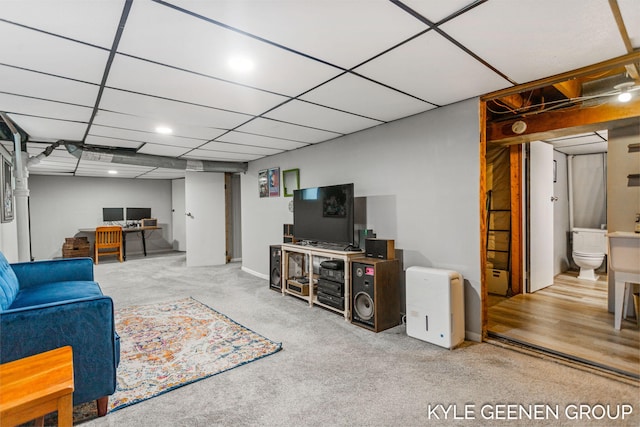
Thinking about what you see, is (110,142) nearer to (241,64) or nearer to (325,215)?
(325,215)

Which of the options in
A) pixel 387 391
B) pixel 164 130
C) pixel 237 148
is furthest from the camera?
pixel 237 148

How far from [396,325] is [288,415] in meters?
1.76

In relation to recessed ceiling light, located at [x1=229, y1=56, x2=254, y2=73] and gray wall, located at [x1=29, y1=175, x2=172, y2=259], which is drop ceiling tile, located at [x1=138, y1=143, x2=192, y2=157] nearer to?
recessed ceiling light, located at [x1=229, y1=56, x2=254, y2=73]

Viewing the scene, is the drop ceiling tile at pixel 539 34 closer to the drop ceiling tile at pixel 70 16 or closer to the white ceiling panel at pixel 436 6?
the white ceiling panel at pixel 436 6

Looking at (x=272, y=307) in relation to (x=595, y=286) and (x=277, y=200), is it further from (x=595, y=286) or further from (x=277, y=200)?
(x=595, y=286)

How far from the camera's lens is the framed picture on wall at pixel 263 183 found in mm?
5727

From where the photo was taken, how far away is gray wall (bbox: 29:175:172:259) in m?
8.00

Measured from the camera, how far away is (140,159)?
17.1 feet

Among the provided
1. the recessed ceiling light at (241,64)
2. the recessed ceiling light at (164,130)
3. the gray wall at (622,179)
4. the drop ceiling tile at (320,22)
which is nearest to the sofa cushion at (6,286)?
the recessed ceiling light at (164,130)

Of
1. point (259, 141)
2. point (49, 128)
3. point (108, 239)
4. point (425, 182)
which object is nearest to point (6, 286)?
point (49, 128)

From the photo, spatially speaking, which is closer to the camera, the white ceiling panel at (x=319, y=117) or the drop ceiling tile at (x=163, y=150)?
the white ceiling panel at (x=319, y=117)

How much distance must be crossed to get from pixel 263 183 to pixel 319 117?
8.81 ft

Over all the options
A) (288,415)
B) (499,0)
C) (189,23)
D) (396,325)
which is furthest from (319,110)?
(288,415)

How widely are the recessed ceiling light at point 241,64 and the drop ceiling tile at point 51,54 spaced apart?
75 centimetres
